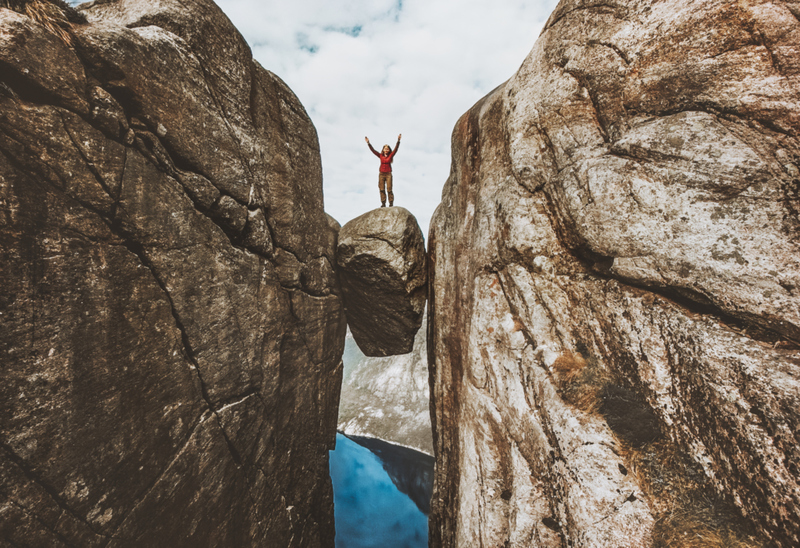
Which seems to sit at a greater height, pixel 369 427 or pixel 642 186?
pixel 642 186

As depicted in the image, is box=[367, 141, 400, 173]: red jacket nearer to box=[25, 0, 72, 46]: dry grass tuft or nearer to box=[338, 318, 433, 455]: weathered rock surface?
box=[25, 0, 72, 46]: dry grass tuft

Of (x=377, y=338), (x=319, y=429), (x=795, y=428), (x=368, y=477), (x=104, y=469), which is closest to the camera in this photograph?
(x=795, y=428)

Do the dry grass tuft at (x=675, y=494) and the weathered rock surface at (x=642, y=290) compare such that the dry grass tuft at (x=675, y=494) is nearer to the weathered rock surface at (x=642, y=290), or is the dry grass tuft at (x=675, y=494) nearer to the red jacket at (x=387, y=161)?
the weathered rock surface at (x=642, y=290)

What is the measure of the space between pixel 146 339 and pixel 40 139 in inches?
106

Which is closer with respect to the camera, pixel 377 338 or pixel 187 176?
pixel 187 176

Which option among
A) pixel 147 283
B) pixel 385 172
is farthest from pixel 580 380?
pixel 385 172

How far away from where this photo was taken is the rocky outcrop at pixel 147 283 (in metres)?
3.03

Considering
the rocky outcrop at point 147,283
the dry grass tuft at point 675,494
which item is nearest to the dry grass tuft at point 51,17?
the rocky outcrop at point 147,283

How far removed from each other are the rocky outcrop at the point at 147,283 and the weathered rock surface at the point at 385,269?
1825 millimetres

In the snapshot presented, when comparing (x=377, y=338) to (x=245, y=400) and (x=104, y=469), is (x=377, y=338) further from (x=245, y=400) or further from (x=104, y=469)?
(x=104, y=469)

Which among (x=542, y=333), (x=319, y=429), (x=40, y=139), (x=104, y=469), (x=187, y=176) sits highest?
(x=187, y=176)

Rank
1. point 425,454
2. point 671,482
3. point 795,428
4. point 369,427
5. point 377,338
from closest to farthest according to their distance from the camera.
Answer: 1. point 795,428
2. point 671,482
3. point 377,338
4. point 425,454
5. point 369,427

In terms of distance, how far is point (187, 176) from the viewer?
4.52 m

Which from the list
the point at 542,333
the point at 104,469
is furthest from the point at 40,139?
the point at 542,333
